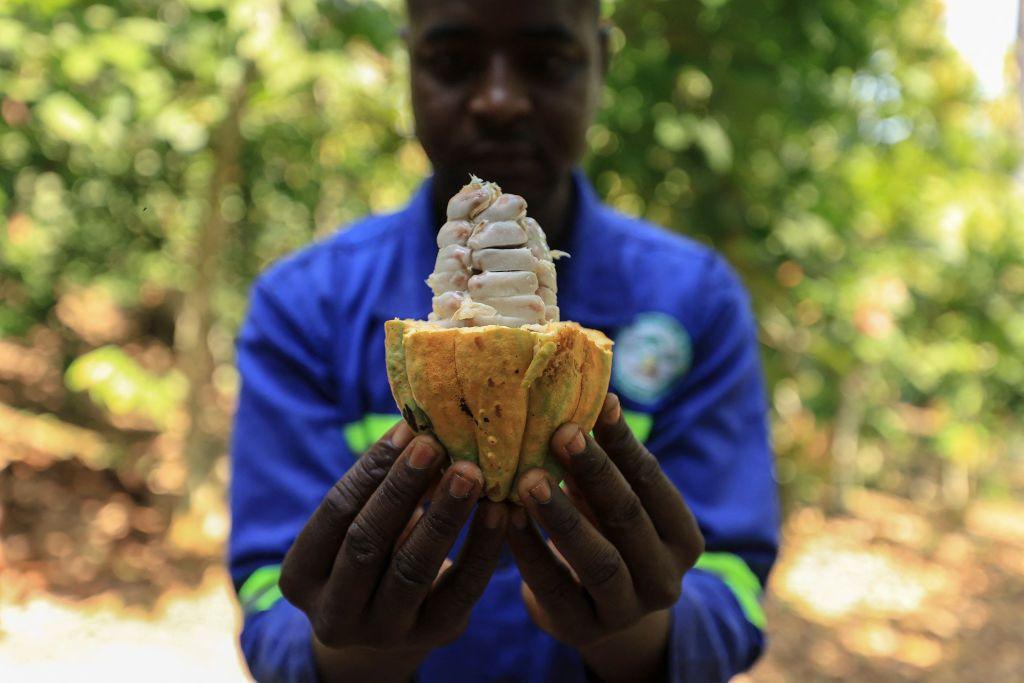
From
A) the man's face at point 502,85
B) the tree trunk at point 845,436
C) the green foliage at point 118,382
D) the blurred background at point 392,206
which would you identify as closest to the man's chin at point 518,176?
the man's face at point 502,85

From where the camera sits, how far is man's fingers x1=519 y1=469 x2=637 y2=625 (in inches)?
40.7

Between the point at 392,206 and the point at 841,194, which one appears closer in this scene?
the point at 841,194

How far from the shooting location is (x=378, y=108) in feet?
11.5

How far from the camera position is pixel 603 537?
1.09 metres

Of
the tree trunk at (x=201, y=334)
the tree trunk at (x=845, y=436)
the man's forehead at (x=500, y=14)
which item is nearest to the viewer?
the man's forehead at (x=500, y=14)

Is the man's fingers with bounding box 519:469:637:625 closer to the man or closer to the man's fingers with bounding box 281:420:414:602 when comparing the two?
the man

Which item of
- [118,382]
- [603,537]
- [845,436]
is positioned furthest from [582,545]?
[845,436]

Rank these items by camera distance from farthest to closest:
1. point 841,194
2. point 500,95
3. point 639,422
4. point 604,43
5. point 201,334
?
point 201,334
point 841,194
point 604,43
point 639,422
point 500,95

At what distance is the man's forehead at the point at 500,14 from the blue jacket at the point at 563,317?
391 millimetres

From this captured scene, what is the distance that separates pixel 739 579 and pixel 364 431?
677mm

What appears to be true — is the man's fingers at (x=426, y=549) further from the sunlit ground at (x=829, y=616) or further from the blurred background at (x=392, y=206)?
the sunlit ground at (x=829, y=616)

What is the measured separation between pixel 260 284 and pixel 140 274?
3.82 meters

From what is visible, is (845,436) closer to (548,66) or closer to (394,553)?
(548,66)

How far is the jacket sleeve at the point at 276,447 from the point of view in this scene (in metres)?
1.48
